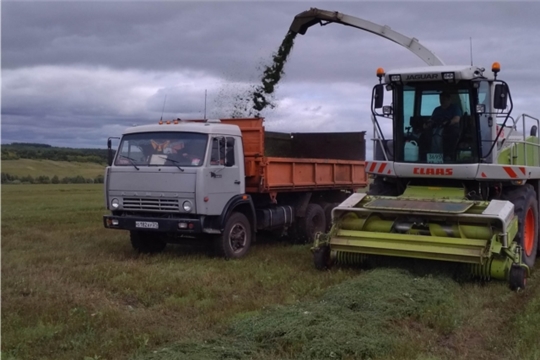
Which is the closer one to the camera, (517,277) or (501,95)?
(517,277)

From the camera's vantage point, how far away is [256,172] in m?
11.7

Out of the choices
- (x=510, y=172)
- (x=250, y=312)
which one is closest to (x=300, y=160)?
(x=510, y=172)

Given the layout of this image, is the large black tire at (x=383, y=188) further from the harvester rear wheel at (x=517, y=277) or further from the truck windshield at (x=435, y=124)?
the harvester rear wheel at (x=517, y=277)

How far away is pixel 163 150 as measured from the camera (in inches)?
426

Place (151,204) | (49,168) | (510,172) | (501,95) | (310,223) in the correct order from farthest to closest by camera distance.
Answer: (49,168) → (310,223) → (151,204) → (510,172) → (501,95)

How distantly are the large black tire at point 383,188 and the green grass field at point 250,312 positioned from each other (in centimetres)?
→ 178

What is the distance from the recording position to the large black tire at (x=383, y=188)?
1098 cm

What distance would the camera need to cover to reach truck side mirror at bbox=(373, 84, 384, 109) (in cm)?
1009

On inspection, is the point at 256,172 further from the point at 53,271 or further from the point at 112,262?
the point at 53,271

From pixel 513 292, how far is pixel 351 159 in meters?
7.26

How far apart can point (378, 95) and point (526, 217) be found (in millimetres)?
3097

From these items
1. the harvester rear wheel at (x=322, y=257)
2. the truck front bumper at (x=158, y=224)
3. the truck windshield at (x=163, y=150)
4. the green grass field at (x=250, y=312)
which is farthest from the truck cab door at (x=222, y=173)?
the harvester rear wheel at (x=322, y=257)

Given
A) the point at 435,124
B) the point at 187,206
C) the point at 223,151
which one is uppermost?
the point at 435,124

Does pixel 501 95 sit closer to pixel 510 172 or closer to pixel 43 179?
pixel 510 172
